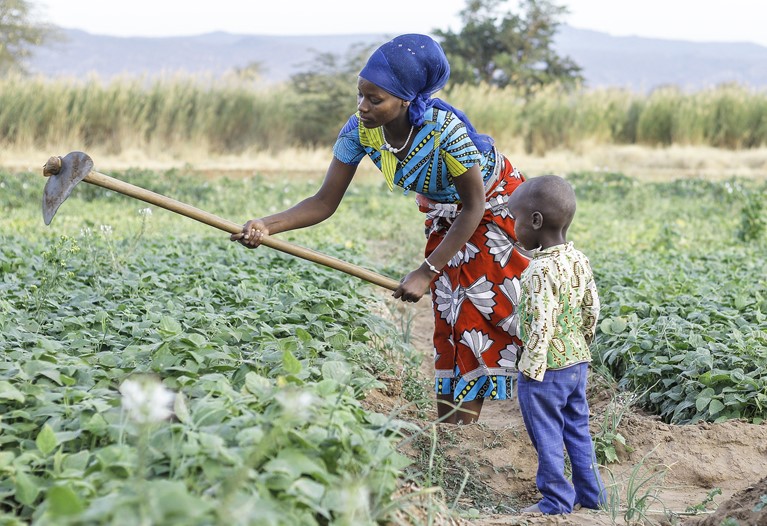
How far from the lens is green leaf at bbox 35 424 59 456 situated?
2211 millimetres

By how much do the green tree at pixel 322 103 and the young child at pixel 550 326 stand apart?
1514cm

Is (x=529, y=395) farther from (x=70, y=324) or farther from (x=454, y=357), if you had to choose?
(x=70, y=324)

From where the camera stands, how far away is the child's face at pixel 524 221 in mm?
3158

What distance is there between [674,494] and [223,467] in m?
2.12

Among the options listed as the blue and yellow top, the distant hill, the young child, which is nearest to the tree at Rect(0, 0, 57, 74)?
the blue and yellow top

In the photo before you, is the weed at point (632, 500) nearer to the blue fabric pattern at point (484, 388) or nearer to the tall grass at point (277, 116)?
the blue fabric pattern at point (484, 388)

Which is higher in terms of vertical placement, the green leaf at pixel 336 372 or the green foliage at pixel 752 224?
the green leaf at pixel 336 372

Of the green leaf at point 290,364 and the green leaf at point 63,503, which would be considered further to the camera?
the green leaf at point 290,364

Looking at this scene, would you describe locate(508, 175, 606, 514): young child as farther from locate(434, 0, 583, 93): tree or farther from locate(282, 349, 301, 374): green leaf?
locate(434, 0, 583, 93): tree

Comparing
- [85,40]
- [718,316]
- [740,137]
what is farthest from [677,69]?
[718,316]

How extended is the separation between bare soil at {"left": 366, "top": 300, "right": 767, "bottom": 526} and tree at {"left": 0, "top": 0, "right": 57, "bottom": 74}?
32.4m

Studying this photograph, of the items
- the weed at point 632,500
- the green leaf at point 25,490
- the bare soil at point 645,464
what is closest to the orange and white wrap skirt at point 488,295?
the bare soil at point 645,464

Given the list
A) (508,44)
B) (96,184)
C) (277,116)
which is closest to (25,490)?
(96,184)

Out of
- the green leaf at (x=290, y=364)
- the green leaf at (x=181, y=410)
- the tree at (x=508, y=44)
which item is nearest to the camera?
the green leaf at (x=181, y=410)
